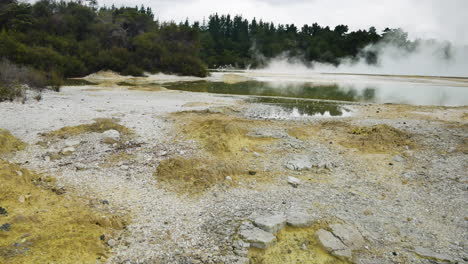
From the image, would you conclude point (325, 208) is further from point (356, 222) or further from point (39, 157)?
point (39, 157)

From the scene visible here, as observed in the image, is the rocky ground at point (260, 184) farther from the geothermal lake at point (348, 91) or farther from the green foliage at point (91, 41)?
the green foliage at point (91, 41)

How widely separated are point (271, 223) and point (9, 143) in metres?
9.54

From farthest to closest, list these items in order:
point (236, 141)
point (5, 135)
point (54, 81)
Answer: point (54, 81) < point (236, 141) < point (5, 135)

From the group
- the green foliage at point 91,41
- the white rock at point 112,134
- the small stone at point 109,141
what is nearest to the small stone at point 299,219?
the small stone at point 109,141

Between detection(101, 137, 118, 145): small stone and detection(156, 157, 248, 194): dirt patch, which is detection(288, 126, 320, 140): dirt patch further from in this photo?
detection(101, 137, 118, 145): small stone

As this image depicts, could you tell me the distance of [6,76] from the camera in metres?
20.3

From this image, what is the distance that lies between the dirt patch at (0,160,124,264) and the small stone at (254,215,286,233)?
9.34 ft

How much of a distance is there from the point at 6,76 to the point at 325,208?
22.3 meters

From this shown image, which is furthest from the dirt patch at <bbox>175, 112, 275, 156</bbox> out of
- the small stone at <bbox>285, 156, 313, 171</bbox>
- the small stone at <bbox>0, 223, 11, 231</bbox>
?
the small stone at <bbox>0, 223, 11, 231</bbox>

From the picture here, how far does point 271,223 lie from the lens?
20.5 feet

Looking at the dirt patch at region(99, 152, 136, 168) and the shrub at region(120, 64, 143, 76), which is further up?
the shrub at region(120, 64, 143, 76)

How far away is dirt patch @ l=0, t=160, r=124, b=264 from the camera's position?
5093mm

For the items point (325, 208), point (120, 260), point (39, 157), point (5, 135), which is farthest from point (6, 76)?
point (325, 208)

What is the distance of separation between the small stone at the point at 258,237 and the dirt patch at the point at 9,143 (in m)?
8.68
